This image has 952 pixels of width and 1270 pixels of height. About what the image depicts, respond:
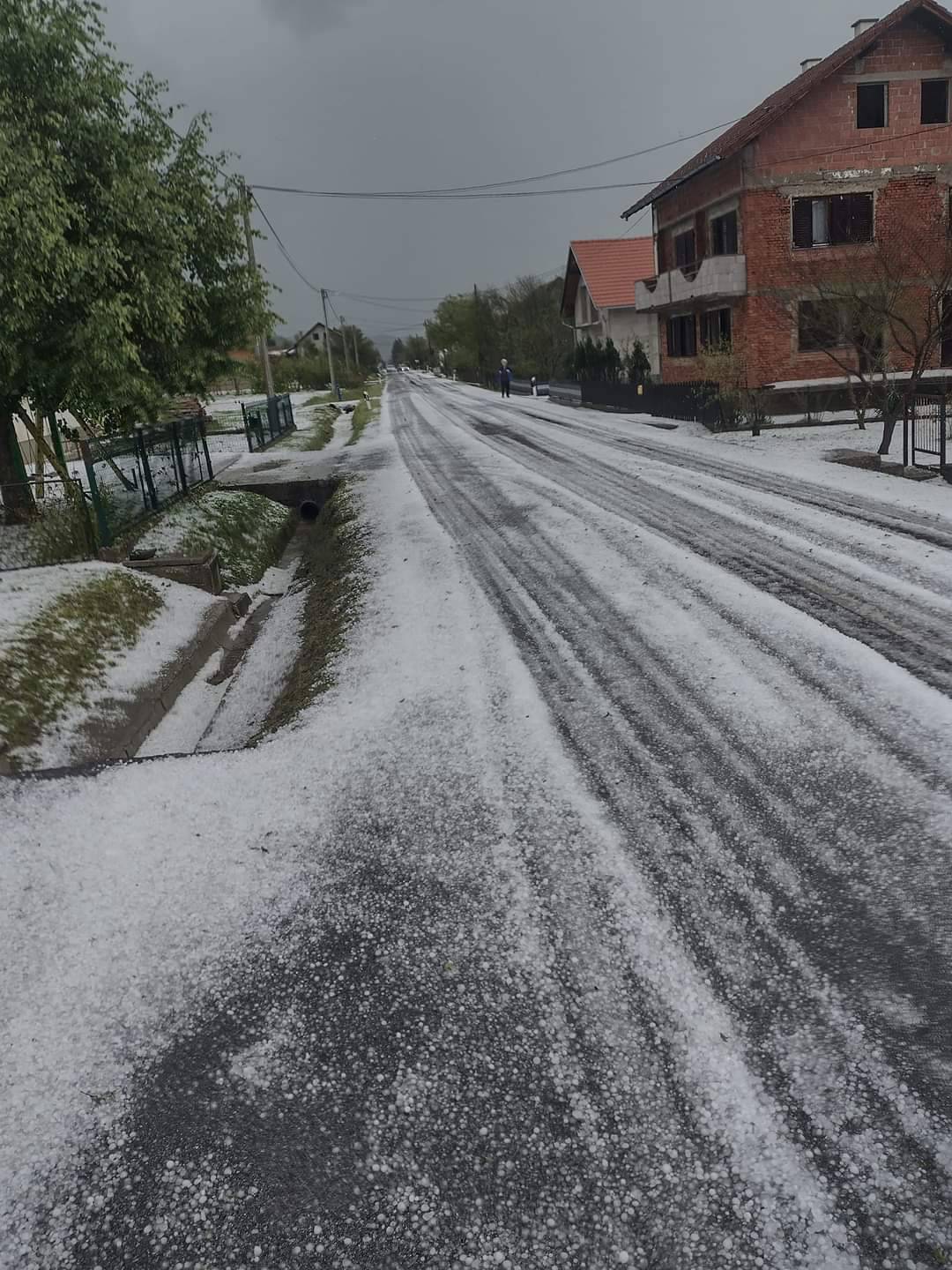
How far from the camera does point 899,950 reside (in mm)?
3791

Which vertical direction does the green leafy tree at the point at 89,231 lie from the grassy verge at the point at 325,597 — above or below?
above

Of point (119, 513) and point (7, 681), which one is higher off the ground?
point (119, 513)

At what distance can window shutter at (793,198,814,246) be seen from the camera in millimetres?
Result: 24406

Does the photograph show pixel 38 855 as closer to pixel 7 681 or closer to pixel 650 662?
pixel 7 681

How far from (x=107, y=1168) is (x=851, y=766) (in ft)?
14.6

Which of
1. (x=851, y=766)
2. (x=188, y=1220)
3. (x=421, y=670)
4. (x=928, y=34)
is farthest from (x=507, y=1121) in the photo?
(x=928, y=34)

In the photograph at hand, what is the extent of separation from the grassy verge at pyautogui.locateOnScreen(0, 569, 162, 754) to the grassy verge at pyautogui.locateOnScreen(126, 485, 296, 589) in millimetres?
2157

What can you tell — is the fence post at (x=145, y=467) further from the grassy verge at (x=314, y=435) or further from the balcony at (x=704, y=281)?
the balcony at (x=704, y=281)

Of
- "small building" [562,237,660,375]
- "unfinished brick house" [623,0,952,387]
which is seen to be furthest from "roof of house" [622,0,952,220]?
"small building" [562,237,660,375]

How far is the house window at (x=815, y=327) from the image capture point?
21700 millimetres

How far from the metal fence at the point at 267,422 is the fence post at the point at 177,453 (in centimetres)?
953

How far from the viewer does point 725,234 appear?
26.3 meters

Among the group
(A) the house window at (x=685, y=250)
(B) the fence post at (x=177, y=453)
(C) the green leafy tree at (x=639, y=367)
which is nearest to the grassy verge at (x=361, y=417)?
(B) the fence post at (x=177, y=453)

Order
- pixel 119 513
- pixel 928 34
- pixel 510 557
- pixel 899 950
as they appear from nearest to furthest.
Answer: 1. pixel 899 950
2. pixel 510 557
3. pixel 119 513
4. pixel 928 34
